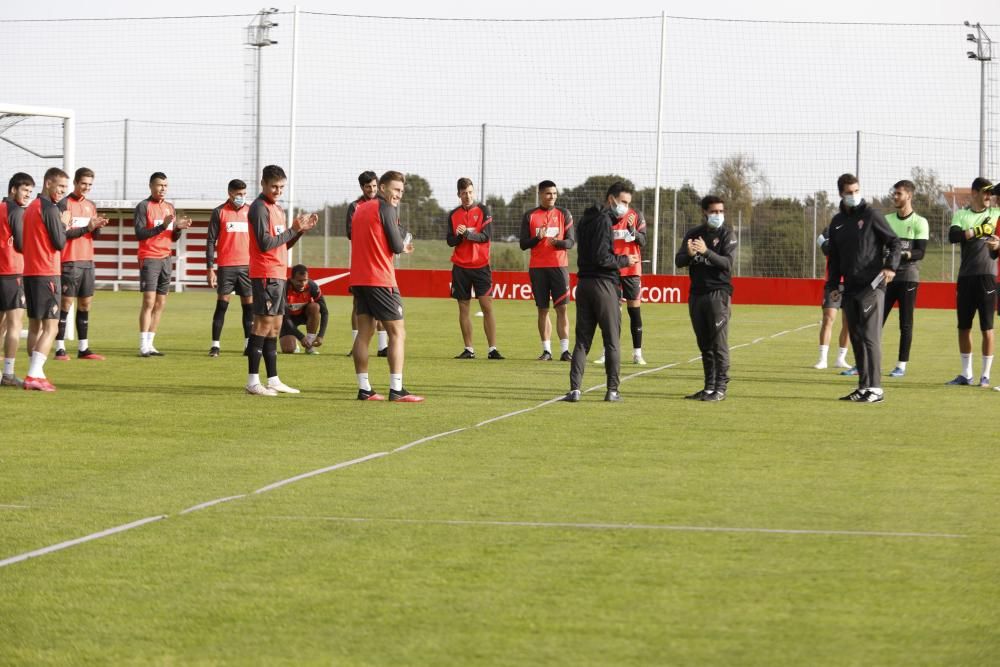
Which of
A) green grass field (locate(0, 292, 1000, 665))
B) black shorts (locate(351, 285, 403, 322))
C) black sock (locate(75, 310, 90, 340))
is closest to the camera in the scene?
green grass field (locate(0, 292, 1000, 665))

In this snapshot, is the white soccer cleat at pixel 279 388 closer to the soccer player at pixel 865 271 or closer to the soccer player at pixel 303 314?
the soccer player at pixel 303 314

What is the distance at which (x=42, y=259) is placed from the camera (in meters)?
14.0

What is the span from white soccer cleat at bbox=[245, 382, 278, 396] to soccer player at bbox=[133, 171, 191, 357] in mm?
4576

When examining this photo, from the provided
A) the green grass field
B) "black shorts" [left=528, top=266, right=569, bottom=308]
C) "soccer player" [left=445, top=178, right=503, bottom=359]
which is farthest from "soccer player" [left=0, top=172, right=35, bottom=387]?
"black shorts" [left=528, top=266, right=569, bottom=308]

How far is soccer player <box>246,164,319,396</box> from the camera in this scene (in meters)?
13.6

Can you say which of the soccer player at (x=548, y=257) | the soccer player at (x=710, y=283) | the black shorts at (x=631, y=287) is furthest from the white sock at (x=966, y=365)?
the soccer player at (x=548, y=257)

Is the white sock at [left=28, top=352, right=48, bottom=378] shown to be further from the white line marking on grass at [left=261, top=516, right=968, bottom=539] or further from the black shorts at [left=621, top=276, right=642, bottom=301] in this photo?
the white line marking on grass at [left=261, top=516, right=968, bottom=539]

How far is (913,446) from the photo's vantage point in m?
10.3

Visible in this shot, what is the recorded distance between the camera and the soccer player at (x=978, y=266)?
14.8 m

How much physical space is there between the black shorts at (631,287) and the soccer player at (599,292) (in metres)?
4.29

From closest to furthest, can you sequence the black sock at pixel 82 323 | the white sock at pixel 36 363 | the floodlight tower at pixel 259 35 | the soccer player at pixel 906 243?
the white sock at pixel 36 363 → the soccer player at pixel 906 243 → the black sock at pixel 82 323 → the floodlight tower at pixel 259 35

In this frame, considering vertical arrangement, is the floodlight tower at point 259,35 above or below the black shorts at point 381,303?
above

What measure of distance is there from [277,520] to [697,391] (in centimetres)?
744

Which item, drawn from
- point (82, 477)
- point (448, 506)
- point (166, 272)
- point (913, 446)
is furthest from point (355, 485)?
point (166, 272)
